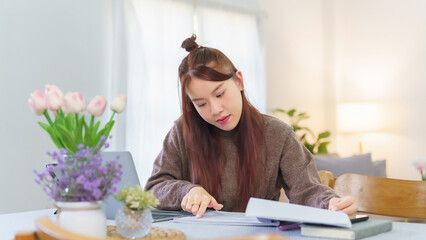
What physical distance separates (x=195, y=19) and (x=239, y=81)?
2707mm

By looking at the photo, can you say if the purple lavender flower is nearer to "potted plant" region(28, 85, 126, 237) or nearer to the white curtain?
"potted plant" region(28, 85, 126, 237)

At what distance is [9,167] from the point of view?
3.04 metres

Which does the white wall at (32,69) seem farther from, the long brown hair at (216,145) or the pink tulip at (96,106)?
the pink tulip at (96,106)

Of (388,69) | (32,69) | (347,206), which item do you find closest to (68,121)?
(347,206)

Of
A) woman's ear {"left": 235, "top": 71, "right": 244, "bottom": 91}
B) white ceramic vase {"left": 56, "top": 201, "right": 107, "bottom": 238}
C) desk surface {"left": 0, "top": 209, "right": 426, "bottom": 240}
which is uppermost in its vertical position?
woman's ear {"left": 235, "top": 71, "right": 244, "bottom": 91}

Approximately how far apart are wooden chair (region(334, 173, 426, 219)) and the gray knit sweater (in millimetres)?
147

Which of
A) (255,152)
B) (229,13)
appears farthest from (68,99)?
(229,13)

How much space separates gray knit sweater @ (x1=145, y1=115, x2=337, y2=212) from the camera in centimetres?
147

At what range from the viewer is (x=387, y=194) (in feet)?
4.91

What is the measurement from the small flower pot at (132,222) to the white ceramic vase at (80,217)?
0.14 ft

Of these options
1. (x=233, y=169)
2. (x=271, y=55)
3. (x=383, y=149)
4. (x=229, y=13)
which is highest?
(x=229, y=13)

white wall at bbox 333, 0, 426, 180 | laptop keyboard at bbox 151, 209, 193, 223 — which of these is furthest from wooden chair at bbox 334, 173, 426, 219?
white wall at bbox 333, 0, 426, 180

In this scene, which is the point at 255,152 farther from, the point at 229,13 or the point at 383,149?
the point at 383,149

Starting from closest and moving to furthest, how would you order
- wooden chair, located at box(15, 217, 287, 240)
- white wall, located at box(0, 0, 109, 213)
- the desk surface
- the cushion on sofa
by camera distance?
wooden chair, located at box(15, 217, 287, 240) → the desk surface → white wall, located at box(0, 0, 109, 213) → the cushion on sofa
